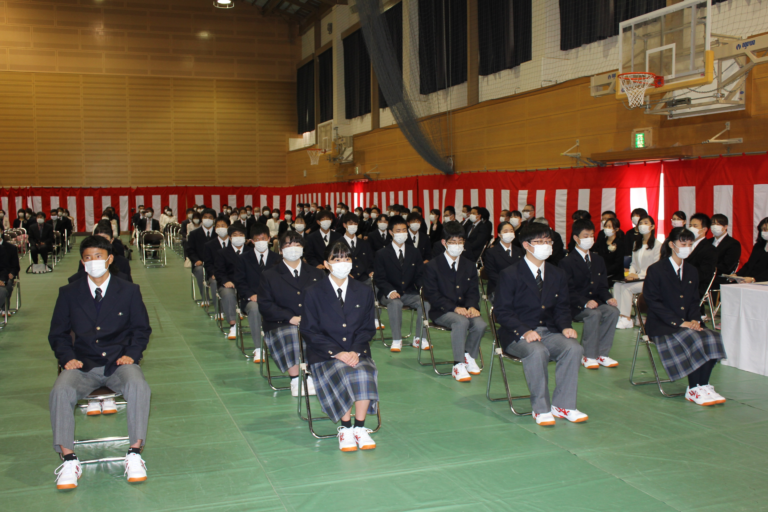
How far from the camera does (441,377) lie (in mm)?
6691

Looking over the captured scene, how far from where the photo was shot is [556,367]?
5160mm

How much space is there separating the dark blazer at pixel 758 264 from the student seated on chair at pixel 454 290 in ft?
13.0

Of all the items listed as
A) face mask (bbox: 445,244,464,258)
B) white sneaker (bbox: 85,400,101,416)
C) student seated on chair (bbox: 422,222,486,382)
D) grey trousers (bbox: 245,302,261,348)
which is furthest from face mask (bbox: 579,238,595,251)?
white sneaker (bbox: 85,400,101,416)

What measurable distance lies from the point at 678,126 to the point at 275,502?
373 inches

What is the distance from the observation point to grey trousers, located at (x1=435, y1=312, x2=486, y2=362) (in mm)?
6426

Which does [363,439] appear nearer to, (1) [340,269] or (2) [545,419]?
(1) [340,269]

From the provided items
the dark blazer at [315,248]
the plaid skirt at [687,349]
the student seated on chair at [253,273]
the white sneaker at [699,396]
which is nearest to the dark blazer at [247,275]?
the student seated on chair at [253,273]

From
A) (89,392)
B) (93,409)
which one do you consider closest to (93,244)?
(89,392)

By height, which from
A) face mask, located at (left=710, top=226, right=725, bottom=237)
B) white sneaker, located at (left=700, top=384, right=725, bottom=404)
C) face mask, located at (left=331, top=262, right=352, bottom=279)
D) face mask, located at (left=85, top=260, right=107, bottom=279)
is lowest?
white sneaker, located at (left=700, top=384, right=725, bottom=404)

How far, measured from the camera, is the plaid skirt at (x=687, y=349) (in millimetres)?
5520

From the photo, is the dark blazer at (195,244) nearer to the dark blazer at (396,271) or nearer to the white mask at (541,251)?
the dark blazer at (396,271)

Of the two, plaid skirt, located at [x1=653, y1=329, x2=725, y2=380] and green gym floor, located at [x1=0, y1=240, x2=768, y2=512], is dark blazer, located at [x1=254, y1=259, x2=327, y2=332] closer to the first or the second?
green gym floor, located at [x1=0, y1=240, x2=768, y2=512]

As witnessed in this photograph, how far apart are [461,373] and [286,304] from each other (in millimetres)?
1971

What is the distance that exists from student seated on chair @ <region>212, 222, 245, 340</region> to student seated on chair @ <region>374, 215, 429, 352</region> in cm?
193
